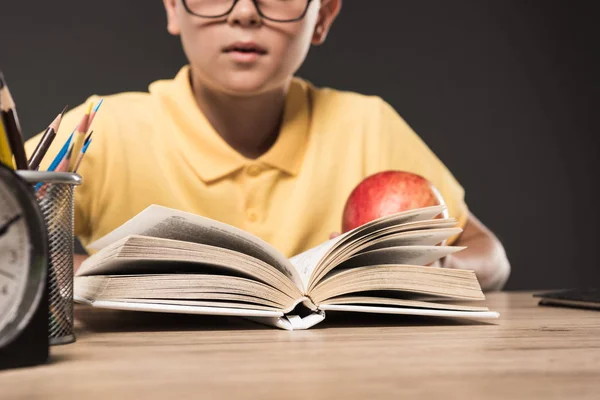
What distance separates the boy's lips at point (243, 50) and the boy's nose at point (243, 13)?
0.12 feet

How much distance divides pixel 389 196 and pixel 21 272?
57 centimetres

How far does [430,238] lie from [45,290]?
0.41m

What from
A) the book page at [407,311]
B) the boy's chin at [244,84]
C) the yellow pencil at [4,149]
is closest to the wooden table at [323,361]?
the book page at [407,311]

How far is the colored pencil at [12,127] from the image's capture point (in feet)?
1.75

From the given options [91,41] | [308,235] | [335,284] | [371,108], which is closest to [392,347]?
[335,284]

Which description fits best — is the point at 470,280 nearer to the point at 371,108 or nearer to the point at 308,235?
the point at 308,235

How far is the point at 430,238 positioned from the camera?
74 centimetres

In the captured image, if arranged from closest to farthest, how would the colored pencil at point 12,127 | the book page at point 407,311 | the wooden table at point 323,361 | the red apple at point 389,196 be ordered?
the wooden table at point 323,361
the colored pencil at point 12,127
the book page at point 407,311
the red apple at point 389,196

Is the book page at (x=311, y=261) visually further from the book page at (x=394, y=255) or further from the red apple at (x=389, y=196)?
the red apple at (x=389, y=196)

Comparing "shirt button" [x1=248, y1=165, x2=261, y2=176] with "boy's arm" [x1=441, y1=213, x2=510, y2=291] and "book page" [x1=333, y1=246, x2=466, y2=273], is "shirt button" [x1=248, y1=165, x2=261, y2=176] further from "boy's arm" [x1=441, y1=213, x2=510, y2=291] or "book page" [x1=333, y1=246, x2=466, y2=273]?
"book page" [x1=333, y1=246, x2=466, y2=273]

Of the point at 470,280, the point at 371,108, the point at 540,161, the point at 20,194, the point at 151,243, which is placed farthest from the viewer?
the point at 540,161

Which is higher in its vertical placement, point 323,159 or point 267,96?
point 267,96

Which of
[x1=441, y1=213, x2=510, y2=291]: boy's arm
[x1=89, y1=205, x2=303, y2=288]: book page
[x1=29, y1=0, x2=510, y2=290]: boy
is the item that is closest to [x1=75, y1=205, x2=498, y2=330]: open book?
[x1=89, y1=205, x2=303, y2=288]: book page

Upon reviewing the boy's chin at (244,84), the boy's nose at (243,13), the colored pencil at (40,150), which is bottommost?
the colored pencil at (40,150)
